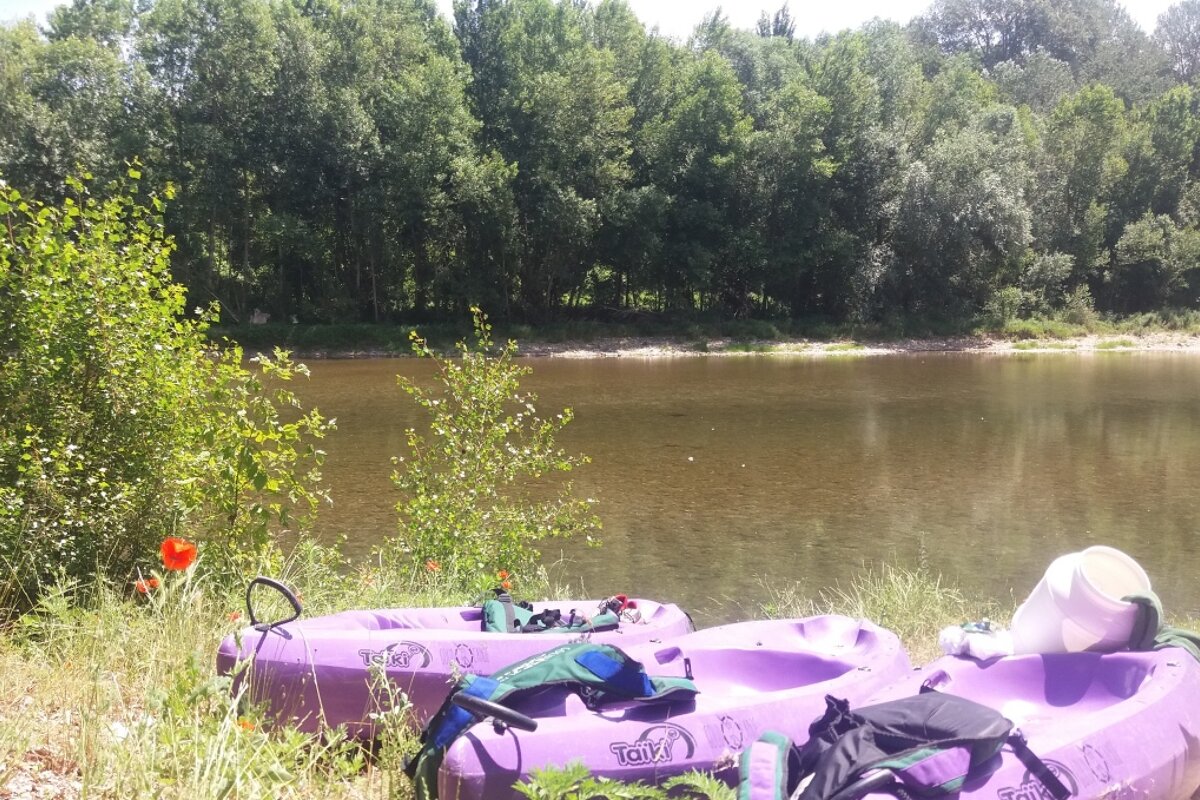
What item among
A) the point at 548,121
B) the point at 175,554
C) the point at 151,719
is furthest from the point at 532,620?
the point at 548,121

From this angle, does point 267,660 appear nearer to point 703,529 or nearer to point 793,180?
point 703,529

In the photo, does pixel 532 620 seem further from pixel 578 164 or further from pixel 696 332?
pixel 578 164

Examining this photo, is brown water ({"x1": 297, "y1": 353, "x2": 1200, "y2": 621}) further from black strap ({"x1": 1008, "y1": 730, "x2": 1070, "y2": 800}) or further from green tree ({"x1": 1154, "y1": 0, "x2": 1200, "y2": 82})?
green tree ({"x1": 1154, "y1": 0, "x2": 1200, "y2": 82})

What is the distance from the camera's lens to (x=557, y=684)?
2902mm

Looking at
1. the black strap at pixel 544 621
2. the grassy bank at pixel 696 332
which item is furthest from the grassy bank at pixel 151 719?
the grassy bank at pixel 696 332

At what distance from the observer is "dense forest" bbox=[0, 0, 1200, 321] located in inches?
1099

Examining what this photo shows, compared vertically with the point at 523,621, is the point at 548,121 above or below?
above

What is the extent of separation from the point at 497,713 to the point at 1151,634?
245 centimetres

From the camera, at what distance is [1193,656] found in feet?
10.6

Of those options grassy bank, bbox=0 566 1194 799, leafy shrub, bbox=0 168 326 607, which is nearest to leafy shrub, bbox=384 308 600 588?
grassy bank, bbox=0 566 1194 799

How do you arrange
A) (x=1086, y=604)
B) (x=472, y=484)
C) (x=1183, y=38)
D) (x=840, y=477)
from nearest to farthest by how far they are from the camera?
(x=1086, y=604)
(x=472, y=484)
(x=840, y=477)
(x=1183, y=38)

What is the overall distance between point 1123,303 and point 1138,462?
2980cm

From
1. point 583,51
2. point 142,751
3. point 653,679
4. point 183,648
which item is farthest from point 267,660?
point 583,51

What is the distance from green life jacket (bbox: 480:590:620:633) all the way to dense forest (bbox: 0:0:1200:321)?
993 inches
